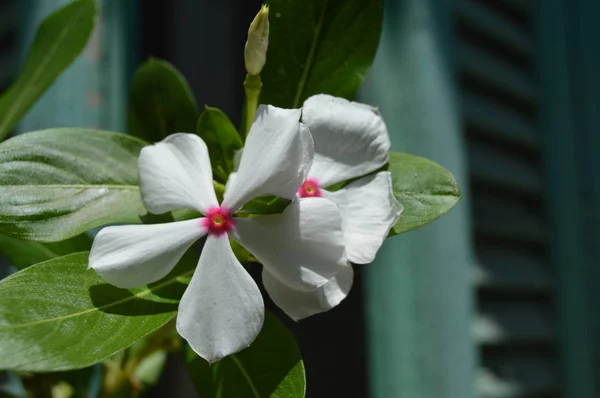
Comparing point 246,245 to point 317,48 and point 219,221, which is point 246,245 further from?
point 317,48

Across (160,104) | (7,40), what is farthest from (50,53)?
(7,40)

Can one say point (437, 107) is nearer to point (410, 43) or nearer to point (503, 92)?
point (410, 43)

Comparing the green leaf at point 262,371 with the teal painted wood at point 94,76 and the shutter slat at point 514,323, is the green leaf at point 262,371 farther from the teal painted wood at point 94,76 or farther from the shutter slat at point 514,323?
the shutter slat at point 514,323

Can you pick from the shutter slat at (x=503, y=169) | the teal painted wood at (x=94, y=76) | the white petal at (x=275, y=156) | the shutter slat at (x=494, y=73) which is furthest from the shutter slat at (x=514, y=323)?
the white petal at (x=275, y=156)

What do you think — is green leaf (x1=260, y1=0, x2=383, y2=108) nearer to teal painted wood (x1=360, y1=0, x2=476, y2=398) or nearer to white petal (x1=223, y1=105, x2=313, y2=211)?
white petal (x1=223, y1=105, x2=313, y2=211)

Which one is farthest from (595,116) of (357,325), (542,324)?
(357,325)
